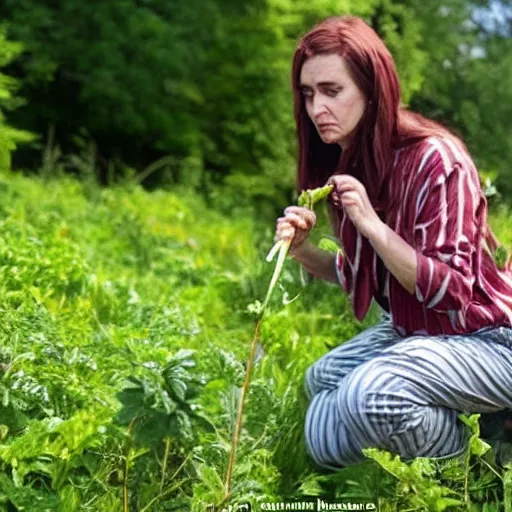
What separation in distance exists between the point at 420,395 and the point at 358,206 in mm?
499

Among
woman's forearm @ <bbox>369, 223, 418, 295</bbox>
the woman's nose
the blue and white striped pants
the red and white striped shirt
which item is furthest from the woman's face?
the blue and white striped pants

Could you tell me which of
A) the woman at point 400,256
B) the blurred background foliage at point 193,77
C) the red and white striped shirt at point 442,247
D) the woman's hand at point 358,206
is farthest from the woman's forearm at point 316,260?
the blurred background foliage at point 193,77

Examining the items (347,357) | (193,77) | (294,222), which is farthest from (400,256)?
(193,77)

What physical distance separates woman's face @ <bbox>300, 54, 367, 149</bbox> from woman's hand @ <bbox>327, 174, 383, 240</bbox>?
18cm

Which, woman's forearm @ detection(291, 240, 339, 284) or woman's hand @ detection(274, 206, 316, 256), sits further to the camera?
woman's forearm @ detection(291, 240, 339, 284)

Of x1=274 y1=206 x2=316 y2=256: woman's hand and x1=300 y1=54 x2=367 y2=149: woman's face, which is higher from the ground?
x1=300 y1=54 x2=367 y2=149: woman's face

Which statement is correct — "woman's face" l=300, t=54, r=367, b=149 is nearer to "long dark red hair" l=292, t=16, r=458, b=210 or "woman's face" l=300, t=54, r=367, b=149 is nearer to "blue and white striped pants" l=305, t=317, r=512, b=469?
"long dark red hair" l=292, t=16, r=458, b=210

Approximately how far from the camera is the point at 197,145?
10.5 m

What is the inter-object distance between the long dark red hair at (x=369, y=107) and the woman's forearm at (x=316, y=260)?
9.8 inches

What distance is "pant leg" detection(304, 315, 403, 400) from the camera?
3.48 metres

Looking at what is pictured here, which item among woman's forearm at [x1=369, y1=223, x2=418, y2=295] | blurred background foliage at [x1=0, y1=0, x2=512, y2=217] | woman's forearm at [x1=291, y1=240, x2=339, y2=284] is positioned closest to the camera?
woman's forearm at [x1=369, y1=223, x2=418, y2=295]

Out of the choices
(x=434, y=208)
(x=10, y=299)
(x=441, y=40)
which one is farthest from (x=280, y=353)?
(x=441, y=40)

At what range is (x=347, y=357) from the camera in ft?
11.6

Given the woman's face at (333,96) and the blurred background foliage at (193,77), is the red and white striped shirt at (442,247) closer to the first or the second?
the woman's face at (333,96)
